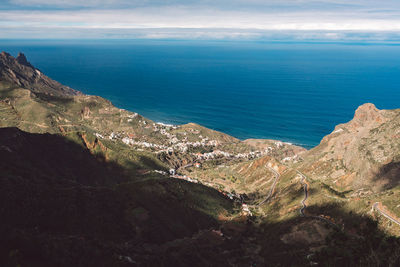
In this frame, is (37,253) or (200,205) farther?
(200,205)

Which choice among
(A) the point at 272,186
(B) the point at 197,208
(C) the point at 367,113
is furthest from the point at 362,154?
(B) the point at 197,208

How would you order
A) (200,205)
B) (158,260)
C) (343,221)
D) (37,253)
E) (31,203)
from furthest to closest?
(200,205) → (343,221) → (31,203) → (158,260) → (37,253)

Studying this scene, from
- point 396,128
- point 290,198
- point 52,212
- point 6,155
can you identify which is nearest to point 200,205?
point 290,198

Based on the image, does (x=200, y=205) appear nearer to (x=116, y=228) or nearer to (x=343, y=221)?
(x=116, y=228)

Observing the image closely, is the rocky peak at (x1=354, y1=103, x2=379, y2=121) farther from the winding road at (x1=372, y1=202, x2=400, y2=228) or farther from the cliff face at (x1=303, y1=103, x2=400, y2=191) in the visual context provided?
the winding road at (x1=372, y1=202, x2=400, y2=228)

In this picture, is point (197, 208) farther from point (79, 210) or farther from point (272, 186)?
point (272, 186)

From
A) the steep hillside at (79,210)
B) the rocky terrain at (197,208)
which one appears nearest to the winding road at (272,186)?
the rocky terrain at (197,208)

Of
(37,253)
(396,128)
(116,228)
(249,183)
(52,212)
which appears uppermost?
(396,128)
